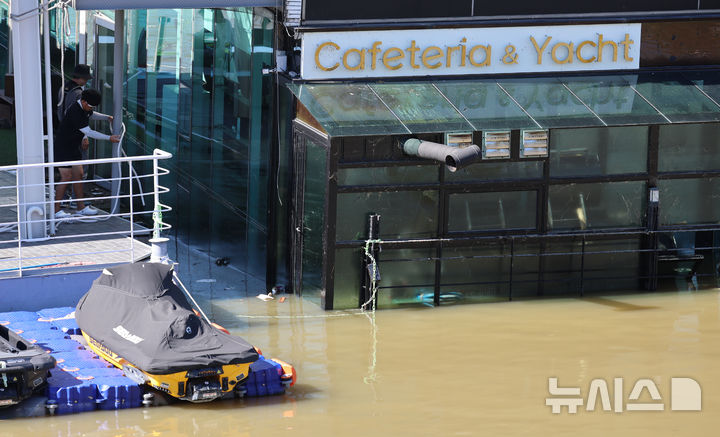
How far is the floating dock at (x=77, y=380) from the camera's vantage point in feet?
37.1

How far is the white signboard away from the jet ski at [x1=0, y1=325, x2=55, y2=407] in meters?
5.59

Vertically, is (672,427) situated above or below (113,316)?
below

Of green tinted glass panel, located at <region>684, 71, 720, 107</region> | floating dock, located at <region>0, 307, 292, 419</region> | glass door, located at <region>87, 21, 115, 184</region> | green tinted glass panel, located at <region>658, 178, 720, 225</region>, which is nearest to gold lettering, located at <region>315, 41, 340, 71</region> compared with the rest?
floating dock, located at <region>0, 307, 292, 419</region>

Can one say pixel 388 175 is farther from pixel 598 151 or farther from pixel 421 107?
pixel 598 151

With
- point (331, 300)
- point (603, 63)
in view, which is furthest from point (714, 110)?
point (331, 300)

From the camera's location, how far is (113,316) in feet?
40.2

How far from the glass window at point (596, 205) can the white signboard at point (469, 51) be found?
1588 mm

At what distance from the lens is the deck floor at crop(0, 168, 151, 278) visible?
13891mm

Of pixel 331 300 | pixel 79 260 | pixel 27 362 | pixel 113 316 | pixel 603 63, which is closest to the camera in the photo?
pixel 27 362

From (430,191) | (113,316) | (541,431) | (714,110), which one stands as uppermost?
(714,110)

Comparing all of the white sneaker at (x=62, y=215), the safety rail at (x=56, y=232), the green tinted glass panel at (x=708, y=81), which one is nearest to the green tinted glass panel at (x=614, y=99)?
the green tinted glass panel at (x=708, y=81)

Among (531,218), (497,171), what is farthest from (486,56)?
(531,218)

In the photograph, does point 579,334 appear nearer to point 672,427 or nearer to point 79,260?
point 672,427

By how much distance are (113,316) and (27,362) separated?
1.40 meters
